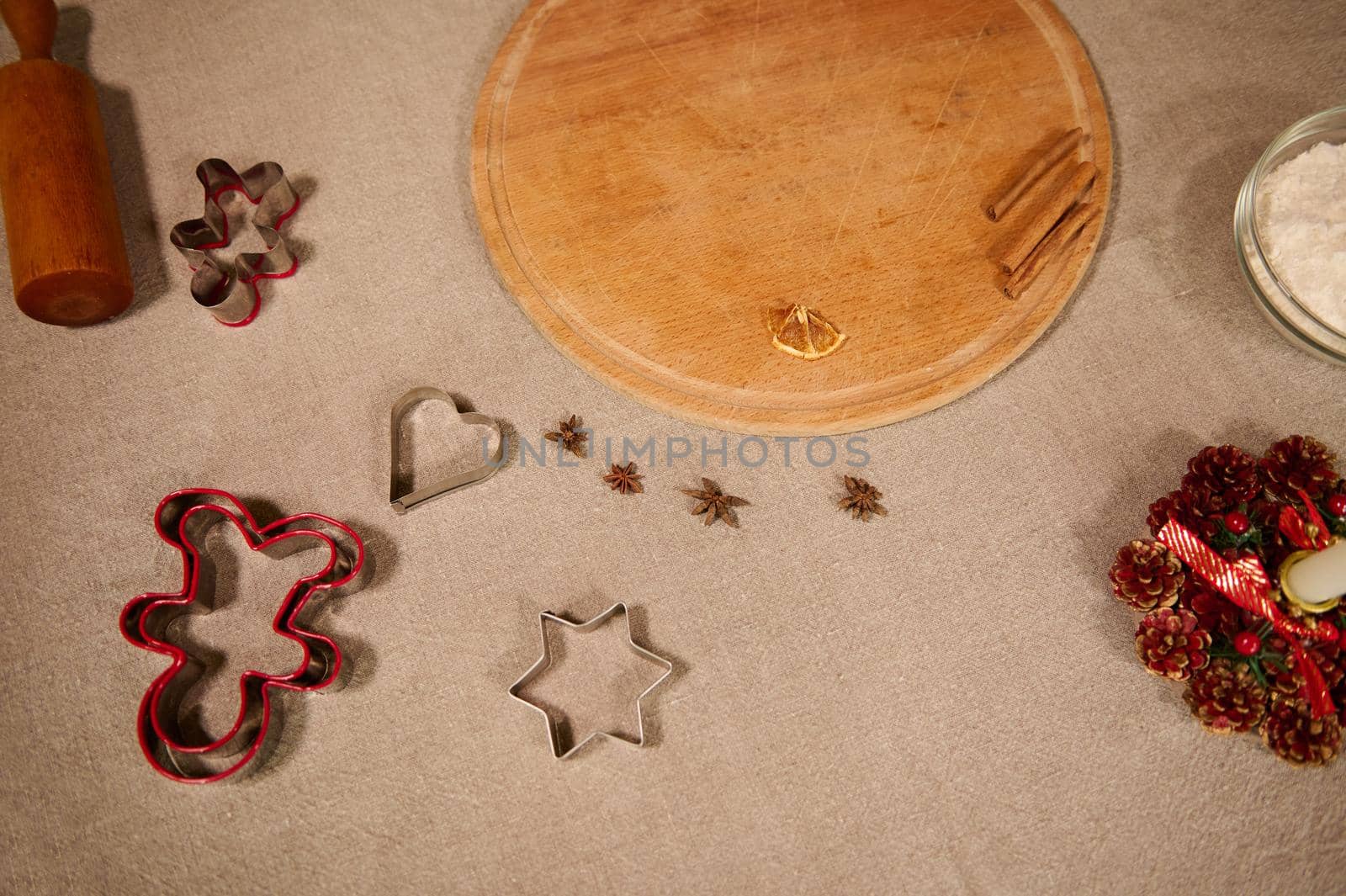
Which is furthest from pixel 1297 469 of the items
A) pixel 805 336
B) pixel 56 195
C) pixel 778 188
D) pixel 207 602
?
pixel 56 195

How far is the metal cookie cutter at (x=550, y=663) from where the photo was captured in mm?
1131

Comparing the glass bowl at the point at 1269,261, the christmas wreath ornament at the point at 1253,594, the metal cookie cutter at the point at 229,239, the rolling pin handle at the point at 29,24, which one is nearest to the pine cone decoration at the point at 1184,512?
the christmas wreath ornament at the point at 1253,594

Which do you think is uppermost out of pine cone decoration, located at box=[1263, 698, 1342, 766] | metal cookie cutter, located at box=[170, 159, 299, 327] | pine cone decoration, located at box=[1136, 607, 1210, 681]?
metal cookie cutter, located at box=[170, 159, 299, 327]

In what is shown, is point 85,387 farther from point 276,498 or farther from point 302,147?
point 302,147

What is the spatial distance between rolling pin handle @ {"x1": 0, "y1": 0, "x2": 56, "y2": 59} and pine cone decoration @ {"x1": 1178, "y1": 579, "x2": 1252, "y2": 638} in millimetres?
2000

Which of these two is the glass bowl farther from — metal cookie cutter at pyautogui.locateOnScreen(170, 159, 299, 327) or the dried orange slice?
metal cookie cutter at pyautogui.locateOnScreen(170, 159, 299, 327)

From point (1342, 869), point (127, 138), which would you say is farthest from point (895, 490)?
point (127, 138)

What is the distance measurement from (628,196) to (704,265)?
18 cm

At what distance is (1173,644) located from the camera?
3.67ft

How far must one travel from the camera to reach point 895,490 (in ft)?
→ 4.21

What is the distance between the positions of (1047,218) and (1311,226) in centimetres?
38

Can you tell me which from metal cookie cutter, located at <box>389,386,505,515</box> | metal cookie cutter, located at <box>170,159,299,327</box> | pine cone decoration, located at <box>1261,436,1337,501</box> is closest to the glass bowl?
pine cone decoration, located at <box>1261,436,1337,501</box>

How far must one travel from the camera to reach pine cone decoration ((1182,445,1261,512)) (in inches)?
45.9

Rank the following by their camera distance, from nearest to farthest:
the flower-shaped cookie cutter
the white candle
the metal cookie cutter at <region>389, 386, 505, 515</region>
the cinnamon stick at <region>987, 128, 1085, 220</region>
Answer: the white candle → the flower-shaped cookie cutter → the metal cookie cutter at <region>389, 386, 505, 515</region> → the cinnamon stick at <region>987, 128, 1085, 220</region>
